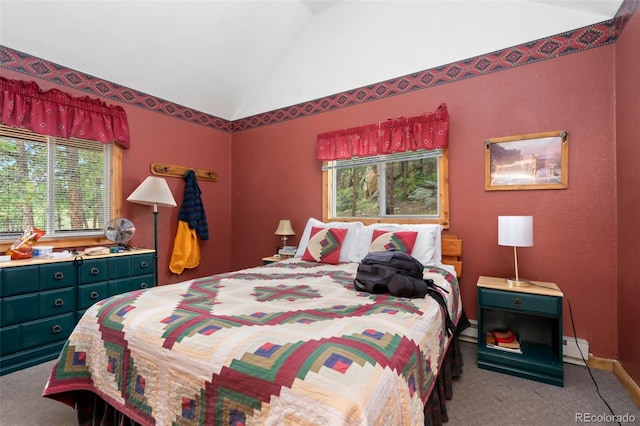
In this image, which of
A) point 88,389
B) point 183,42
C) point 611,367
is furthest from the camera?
point 183,42

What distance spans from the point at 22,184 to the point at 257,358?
3.02 meters

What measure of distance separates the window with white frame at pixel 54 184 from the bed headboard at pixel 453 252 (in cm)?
340

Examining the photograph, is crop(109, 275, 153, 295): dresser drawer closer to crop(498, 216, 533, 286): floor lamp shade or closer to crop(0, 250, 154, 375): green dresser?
crop(0, 250, 154, 375): green dresser

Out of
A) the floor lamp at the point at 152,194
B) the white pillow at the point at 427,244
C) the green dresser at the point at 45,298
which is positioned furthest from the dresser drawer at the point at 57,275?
the white pillow at the point at 427,244

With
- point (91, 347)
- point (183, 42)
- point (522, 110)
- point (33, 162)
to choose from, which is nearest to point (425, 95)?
point (522, 110)

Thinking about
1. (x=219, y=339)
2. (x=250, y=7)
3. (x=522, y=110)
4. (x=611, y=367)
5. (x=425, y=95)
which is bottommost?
(x=611, y=367)

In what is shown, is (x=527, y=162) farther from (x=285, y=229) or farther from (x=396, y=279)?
(x=285, y=229)

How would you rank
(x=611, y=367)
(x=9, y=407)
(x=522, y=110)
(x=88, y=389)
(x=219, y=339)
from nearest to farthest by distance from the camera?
1. (x=219, y=339)
2. (x=88, y=389)
3. (x=9, y=407)
4. (x=611, y=367)
5. (x=522, y=110)

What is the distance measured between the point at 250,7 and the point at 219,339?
3.28m

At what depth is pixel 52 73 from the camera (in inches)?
107

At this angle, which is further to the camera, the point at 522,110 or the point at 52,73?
the point at 52,73

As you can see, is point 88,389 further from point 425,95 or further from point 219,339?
point 425,95

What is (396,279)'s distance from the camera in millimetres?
1660

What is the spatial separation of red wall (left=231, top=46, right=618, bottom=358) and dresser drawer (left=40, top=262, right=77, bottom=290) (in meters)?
3.03
